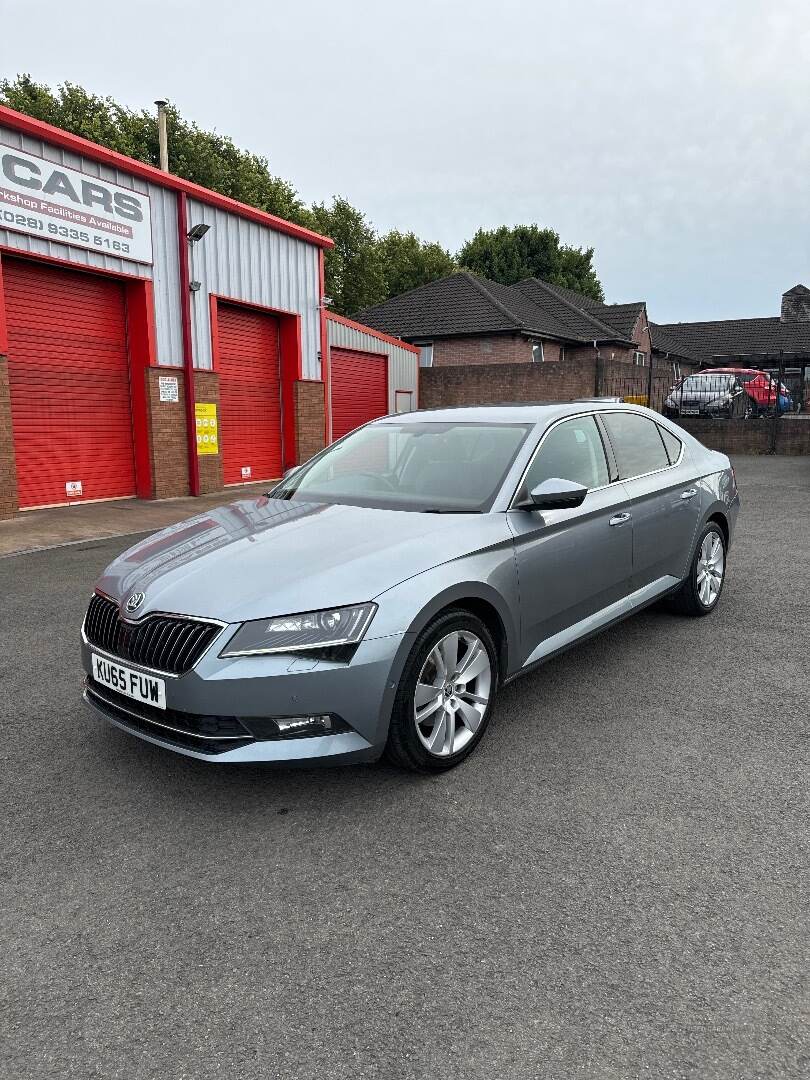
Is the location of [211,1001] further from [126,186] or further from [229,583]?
[126,186]

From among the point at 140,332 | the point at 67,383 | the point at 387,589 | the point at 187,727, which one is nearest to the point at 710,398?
the point at 140,332

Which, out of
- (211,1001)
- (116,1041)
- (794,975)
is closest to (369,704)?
(211,1001)

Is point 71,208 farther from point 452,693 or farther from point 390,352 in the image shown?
point 452,693

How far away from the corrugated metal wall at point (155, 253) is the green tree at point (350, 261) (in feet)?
121

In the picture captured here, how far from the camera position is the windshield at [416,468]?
3.90m

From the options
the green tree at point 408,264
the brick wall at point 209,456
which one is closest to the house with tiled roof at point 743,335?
the green tree at point 408,264

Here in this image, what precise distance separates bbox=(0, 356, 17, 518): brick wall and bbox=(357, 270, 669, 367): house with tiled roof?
22190mm

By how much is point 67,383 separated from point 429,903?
37.6 feet

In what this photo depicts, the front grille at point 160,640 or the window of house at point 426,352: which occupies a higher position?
the window of house at point 426,352

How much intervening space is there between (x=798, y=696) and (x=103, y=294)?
1180cm

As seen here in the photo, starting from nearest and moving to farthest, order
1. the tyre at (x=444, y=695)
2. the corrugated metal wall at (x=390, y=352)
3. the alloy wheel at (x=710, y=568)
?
1. the tyre at (x=444, y=695)
2. the alloy wheel at (x=710, y=568)
3. the corrugated metal wall at (x=390, y=352)

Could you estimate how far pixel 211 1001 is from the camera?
208 centimetres

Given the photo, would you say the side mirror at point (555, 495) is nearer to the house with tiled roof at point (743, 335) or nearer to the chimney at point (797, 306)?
the house with tiled roof at point (743, 335)

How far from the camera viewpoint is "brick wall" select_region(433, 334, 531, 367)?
31000 mm
